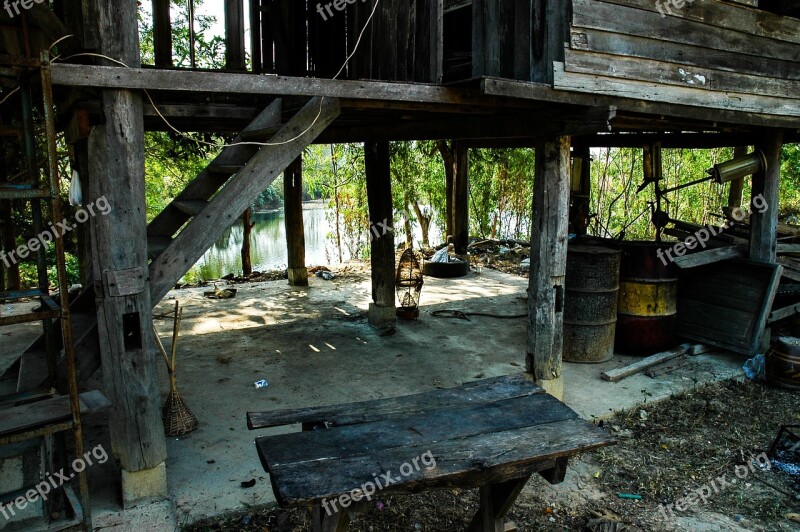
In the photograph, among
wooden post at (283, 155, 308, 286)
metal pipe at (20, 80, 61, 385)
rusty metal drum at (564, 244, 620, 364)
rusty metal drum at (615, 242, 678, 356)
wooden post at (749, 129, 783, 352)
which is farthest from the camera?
wooden post at (283, 155, 308, 286)

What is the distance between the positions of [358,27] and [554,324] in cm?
342

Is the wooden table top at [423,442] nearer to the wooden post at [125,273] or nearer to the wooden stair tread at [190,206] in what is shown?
the wooden post at [125,273]

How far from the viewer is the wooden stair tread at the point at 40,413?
2.97 meters

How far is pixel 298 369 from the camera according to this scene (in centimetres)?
682

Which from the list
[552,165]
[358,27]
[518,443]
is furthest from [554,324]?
[358,27]

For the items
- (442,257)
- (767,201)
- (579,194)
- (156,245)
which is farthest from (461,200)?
(156,245)

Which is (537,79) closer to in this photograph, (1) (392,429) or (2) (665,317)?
(1) (392,429)

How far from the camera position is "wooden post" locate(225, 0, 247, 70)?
4.72 metres

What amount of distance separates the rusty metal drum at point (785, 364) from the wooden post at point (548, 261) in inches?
106

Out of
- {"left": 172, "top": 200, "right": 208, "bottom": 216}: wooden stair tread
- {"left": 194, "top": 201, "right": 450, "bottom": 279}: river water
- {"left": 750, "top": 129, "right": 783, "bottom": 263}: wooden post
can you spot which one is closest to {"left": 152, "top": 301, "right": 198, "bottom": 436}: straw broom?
{"left": 172, "top": 200, "right": 208, "bottom": 216}: wooden stair tread

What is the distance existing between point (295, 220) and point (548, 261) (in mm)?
6193

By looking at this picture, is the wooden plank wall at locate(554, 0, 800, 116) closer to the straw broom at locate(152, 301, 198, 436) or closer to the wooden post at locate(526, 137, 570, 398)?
the wooden post at locate(526, 137, 570, 398)

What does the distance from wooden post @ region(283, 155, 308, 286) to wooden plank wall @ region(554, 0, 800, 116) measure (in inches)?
247

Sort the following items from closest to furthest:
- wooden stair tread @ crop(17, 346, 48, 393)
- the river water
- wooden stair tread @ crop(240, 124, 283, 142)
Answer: wooden stair tread @ crop(17, 346, 48, 393)
wooden stair tread @ crop(240, 124, 283, 142)
the river water
